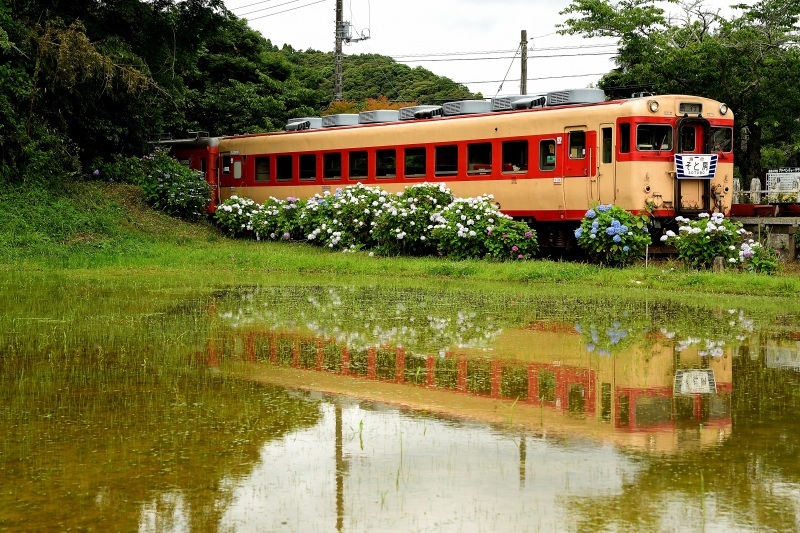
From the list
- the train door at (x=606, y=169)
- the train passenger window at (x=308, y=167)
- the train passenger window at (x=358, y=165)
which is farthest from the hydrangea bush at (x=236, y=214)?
the train door at (x=606, y=169)

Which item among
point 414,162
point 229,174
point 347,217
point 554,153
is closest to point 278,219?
point 347,217

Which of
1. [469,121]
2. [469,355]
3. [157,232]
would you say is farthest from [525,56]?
[469,355]

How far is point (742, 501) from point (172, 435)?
10.8ft

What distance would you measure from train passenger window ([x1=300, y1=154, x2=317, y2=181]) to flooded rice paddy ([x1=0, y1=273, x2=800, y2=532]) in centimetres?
1535

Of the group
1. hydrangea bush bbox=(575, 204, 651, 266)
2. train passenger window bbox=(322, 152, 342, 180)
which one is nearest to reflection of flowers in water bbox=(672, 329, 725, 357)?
hydrangea bush bbox=(575, 204, 651, 266)

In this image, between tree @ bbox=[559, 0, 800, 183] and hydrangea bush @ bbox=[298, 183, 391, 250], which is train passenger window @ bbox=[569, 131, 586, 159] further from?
tree @ bbox=[559, 0, 800, 183]

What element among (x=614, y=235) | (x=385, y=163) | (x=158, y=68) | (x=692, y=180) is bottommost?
(x=614, y=235)

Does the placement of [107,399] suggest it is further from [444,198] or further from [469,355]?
[444,198]

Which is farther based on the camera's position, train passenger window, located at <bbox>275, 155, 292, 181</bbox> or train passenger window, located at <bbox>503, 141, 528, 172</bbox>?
train passenger window, located at <bbox>275, 155, 292, 181</bbox>

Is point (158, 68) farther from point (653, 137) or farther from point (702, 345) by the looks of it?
point (702, 345)

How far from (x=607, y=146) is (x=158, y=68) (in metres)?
13.0

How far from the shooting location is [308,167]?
27.5 meters

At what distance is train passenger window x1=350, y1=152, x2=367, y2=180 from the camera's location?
25.8 m

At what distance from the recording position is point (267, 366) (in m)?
8.82
